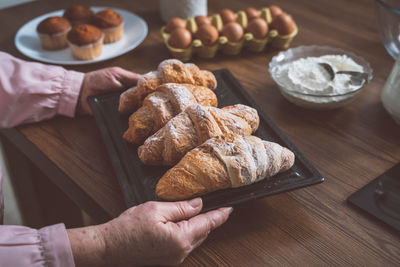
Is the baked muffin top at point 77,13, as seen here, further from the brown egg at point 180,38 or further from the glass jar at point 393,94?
the glass jar at point 393,94

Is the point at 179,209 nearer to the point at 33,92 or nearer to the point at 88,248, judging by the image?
the point at 88,248

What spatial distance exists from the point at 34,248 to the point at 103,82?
53 cm

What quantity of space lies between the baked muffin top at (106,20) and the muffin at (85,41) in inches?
2.2

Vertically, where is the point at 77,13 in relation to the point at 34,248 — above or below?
above

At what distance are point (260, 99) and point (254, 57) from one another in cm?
28

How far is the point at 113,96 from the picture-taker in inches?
40.0

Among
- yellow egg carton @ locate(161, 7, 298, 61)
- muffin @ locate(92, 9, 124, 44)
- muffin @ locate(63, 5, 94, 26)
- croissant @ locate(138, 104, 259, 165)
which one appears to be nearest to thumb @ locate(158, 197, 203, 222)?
croissant @ locate(138, 104, 259, 165)

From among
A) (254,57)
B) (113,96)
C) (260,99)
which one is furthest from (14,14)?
(260,99)

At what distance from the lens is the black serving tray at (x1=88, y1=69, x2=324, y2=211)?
702mm

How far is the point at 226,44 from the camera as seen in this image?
4.23ft

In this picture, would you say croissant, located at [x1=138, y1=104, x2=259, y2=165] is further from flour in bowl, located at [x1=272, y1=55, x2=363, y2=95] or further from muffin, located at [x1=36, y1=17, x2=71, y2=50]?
muffin, located at [x1=36, y1=17, x2=71, y2=50]

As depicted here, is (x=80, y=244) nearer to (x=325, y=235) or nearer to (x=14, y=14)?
(x=325, y=235)

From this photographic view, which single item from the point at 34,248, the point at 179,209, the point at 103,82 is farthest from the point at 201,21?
the point at 34,248

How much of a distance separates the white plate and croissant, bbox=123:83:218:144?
52cm
